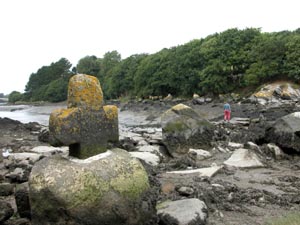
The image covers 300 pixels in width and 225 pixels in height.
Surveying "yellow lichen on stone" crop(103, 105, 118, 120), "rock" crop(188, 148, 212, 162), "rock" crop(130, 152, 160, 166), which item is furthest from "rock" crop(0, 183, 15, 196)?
"rock" crop(188, 148, 212, 162)

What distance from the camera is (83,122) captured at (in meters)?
5.74

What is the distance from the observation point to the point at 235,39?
57.9 meters

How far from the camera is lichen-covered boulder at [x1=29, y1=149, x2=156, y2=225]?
5.00 meters

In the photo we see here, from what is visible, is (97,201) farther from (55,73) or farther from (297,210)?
(55,73)

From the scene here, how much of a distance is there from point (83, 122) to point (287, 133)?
847 centimetres

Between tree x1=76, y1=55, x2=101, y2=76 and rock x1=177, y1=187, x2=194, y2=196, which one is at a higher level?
tree x1=76, y1=55, x2=101, y2=76

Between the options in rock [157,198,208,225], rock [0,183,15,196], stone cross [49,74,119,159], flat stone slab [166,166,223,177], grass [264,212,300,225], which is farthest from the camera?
flat stone slab [166,166,223,177]

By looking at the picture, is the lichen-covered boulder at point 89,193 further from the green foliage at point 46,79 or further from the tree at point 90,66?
the green foliage at point 46,79

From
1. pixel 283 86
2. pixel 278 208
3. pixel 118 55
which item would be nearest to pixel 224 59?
pixel 283 86

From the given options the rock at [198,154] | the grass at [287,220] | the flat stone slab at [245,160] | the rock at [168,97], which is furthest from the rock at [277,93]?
the grass at [287,220]

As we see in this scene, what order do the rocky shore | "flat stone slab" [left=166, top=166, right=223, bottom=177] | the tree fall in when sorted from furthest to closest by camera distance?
the tree → "flat stone slab" [left=166, top=166, right=223, bottom=177] → the rocky shore

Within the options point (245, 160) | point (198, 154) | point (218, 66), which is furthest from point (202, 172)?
point (218, 66)

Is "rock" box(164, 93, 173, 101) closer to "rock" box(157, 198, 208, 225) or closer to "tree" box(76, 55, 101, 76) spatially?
"tree" box(76, 55, 101, 76)

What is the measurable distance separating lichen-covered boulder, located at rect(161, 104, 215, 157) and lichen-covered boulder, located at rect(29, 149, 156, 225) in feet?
24.6
